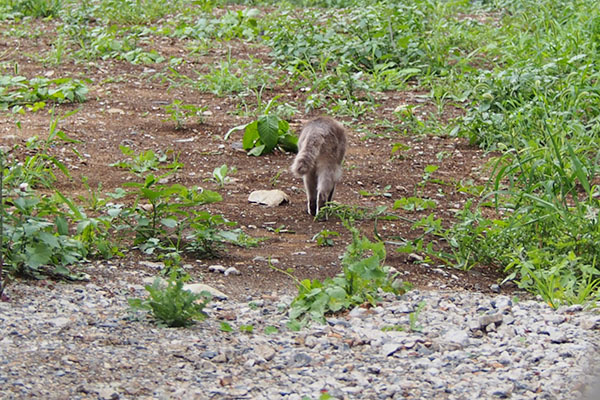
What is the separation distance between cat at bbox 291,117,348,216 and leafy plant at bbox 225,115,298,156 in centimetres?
125

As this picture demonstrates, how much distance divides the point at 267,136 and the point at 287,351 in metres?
4.10

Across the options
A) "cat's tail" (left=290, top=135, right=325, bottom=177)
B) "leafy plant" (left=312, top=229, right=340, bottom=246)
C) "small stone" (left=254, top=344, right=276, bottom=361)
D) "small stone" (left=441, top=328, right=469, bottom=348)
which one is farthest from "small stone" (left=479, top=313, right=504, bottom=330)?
"cat's tail" (left=290, top=135, right=325, bottom=177)

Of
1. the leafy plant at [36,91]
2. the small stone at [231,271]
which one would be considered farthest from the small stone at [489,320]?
the leafy plant at [36,91]

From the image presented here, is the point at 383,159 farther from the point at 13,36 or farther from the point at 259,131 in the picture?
the point at 13,36

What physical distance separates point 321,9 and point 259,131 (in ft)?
19.3

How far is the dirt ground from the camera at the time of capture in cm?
553

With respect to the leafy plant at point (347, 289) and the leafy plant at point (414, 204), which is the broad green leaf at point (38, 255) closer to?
the leafy plant at point (347, 289)

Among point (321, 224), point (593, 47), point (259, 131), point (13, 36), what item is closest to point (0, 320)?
point (321, 224)

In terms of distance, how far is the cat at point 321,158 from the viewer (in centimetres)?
634

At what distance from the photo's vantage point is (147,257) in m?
5.33

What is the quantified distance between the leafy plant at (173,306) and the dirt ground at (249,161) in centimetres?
73

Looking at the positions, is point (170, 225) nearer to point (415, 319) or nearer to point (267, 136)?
point (415, 319)

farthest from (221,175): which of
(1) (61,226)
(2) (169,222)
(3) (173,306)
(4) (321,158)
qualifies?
(3) (173,306)

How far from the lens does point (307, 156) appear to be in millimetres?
6109
